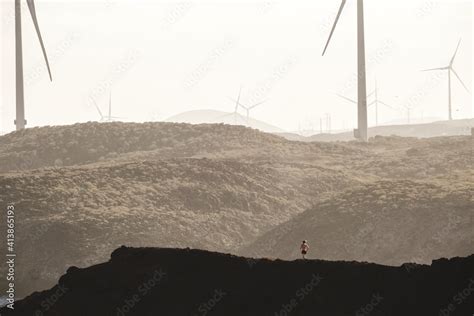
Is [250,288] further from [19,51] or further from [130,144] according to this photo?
[130,144]

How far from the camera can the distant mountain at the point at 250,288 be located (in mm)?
26359

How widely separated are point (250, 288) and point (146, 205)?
45522 mm

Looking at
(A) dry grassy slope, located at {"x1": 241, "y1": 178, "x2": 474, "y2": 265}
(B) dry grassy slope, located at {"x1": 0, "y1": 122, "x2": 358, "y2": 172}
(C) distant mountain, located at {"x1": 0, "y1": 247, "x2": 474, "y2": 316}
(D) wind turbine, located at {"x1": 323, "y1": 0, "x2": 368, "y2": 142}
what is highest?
(D) wind turbine, located at {"x1": 323, "y1": 0, "x2": 368, "y2": 142}

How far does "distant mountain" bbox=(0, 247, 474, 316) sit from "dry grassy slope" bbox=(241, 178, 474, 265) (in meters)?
29.1

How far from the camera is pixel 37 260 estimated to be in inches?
2505

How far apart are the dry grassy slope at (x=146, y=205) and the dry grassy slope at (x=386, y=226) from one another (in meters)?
4.90

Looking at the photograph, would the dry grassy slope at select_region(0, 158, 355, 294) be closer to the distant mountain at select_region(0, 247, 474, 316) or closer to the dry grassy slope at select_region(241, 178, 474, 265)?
the dry grassy slope at select_region(241, 178, 474, 265)

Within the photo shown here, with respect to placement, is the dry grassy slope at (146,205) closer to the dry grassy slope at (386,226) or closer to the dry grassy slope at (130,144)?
the dry grassy slope at (386,226)

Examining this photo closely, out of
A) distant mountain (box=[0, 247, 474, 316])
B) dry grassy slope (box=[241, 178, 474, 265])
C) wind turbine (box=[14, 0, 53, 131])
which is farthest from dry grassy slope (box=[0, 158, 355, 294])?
distant mountain (box=[0, 247, 474, 316])

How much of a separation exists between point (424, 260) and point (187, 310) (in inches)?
1228

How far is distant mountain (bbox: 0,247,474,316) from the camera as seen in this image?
86.5 ft

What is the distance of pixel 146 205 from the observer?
2874 inches

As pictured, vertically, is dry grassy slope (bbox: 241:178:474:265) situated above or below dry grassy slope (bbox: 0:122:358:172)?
below

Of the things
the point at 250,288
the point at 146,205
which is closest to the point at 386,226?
the point at 146,205
